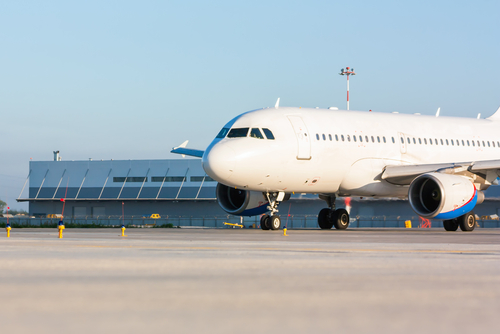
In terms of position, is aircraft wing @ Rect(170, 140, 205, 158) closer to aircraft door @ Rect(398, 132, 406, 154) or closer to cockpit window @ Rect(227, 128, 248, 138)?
cockpit window @ Rect(227, 128, 248, 138)

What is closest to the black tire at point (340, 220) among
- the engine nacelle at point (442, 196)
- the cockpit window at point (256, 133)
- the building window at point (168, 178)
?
the engine nacelle at point (442, 196)

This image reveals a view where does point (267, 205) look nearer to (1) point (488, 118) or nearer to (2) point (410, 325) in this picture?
(1) point (488, 118)

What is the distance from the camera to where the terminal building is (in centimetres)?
5130

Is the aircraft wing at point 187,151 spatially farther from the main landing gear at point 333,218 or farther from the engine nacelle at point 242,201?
the main landing gear at point 333,218

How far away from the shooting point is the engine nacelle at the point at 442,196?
21.0 metres

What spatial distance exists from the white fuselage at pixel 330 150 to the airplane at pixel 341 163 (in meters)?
0.04

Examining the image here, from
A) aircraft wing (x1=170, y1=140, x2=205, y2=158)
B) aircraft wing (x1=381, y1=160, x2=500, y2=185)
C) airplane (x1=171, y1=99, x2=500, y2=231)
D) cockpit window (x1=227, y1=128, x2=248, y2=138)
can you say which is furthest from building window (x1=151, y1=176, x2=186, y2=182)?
cockpit window (x1=227, y1=128, x2=248, y2=138)

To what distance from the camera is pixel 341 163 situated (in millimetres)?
22984

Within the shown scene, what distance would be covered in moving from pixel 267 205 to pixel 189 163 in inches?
1112

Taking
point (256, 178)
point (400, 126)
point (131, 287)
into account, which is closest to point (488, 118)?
point (400, 126)

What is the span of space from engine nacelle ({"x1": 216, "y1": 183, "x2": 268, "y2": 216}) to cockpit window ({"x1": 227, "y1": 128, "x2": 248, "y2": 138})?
127 inches

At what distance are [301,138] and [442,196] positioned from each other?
508 centimetres

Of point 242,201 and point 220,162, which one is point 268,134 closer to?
point 220,162

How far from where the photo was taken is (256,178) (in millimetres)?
21031
